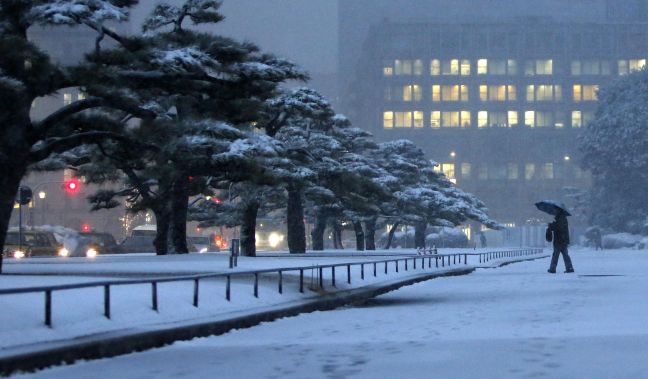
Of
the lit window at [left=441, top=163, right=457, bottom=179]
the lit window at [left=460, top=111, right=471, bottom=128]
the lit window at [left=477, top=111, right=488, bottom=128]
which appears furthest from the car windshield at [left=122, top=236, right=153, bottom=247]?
the lit window at [left=477, top=111, right=488, bottom=128]

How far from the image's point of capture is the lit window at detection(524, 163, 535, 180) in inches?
5981

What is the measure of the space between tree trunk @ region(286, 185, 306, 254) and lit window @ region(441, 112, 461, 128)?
4184 inches

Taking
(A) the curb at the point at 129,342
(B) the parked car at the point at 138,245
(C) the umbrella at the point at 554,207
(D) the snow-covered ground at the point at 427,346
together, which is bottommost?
(D) the snow-covered ground at the point at 427,346

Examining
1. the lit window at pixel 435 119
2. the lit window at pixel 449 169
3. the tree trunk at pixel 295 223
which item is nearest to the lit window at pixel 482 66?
Result: the lit window at pixel 435 119

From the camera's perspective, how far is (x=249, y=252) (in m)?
44.0

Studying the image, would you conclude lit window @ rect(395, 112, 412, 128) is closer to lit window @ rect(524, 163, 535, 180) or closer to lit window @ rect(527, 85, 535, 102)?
lit window @ rect(527, 85, 535, 102)

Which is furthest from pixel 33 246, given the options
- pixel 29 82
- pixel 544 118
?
pixel 544 118

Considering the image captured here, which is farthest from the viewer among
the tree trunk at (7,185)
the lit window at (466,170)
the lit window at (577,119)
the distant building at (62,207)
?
the lit window at (577,119)

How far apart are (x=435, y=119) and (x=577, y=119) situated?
69.4ft

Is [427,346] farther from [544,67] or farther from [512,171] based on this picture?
[544,67]

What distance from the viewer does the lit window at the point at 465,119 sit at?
509 feet

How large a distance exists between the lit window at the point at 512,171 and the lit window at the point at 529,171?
1.18 m

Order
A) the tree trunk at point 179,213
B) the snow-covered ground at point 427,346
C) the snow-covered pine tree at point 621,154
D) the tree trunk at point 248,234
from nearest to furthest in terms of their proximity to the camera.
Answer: the snow-covered ground at point 427,346 → the tree trunk at point 179,213 → the tree trunk at point 248,234 → the snow-covered pine tree at point 621,154

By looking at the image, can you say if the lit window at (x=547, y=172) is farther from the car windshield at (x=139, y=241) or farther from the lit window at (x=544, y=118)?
the car windshield at (x=139, y=241)
